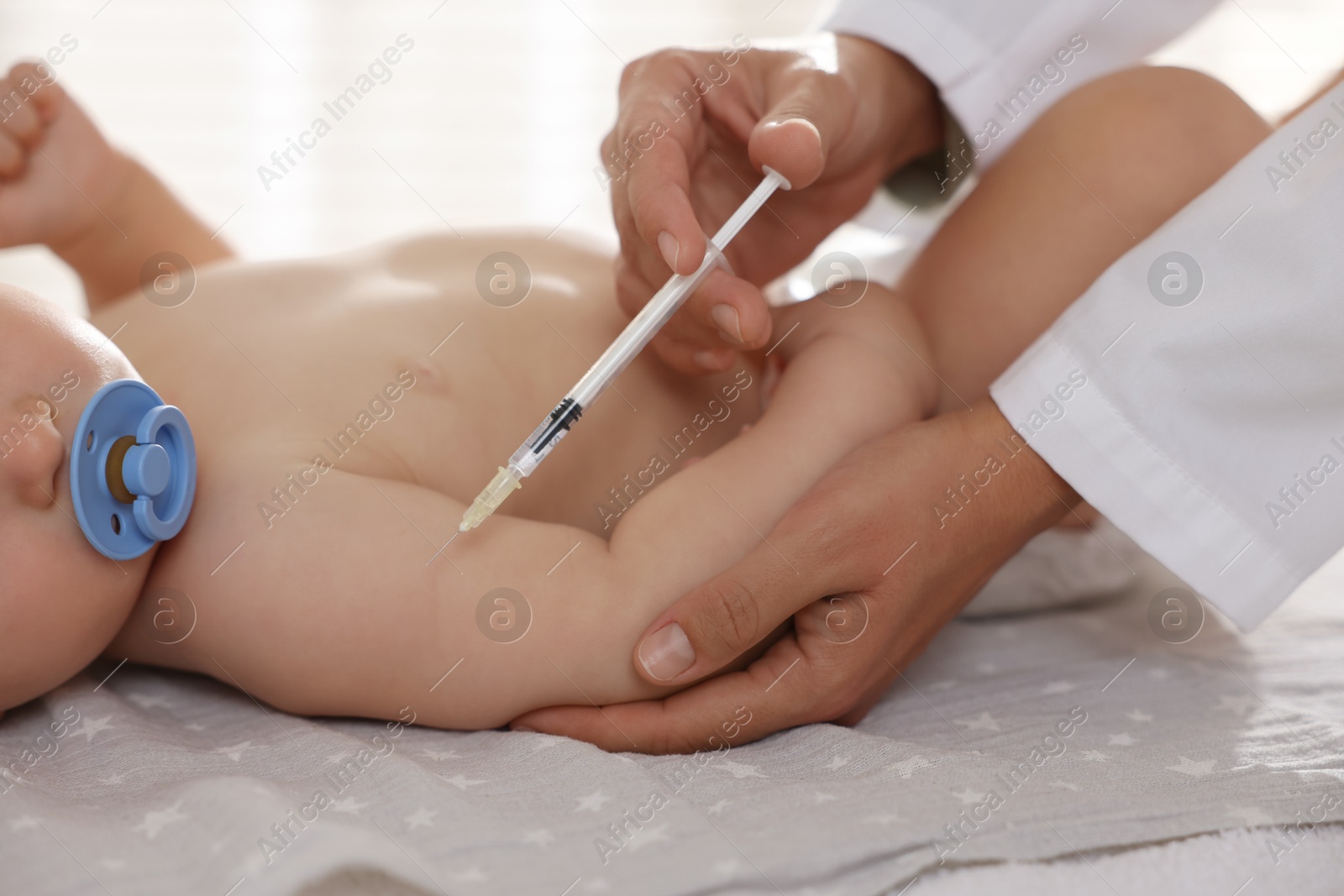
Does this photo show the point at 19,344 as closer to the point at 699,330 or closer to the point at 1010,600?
the point at 699,330

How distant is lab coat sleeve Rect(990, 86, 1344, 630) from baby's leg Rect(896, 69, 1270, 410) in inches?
6.7

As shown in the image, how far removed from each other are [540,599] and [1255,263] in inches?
23.6

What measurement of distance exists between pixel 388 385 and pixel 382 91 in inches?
79.8

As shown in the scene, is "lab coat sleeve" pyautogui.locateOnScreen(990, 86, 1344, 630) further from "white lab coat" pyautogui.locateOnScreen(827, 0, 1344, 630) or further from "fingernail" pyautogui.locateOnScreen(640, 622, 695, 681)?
"fingernail" pyautogui.locateOnScreen(640, 622, 695, 681)

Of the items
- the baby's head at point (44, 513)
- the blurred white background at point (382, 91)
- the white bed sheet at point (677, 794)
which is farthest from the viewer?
the blurred white background at point (382, 91)

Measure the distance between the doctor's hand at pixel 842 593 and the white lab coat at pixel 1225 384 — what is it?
0.05 meters

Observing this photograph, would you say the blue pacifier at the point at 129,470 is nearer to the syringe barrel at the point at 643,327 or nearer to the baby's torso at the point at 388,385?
the baby's torso at the point at 388,385

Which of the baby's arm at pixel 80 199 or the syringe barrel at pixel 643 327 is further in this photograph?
the baby's arm at pixel 80 199

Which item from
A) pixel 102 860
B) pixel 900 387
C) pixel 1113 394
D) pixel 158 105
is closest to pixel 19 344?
pixel 102 860

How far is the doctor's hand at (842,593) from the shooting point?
745mm

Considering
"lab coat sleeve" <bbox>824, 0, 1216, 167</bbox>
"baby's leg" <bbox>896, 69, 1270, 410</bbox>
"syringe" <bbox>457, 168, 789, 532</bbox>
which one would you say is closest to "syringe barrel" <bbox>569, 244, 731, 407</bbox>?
"syringe" <bbox>457, 168, 789, 532</bbox>

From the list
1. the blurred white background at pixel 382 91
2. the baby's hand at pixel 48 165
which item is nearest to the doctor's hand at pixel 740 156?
the baby's hand at pixel 48 165

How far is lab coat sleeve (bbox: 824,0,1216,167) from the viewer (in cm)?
116

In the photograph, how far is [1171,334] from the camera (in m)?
0.78
